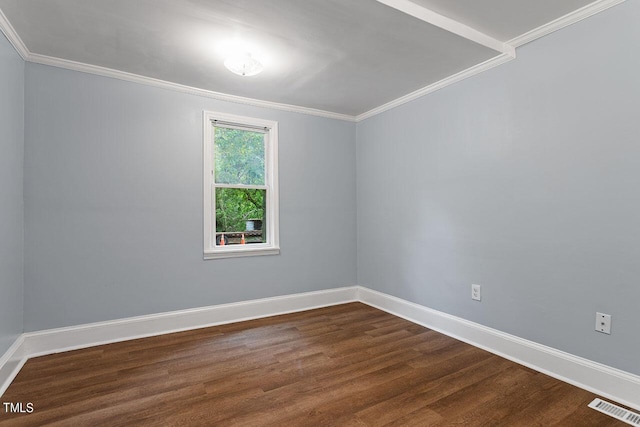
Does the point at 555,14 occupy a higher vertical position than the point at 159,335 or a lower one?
higher

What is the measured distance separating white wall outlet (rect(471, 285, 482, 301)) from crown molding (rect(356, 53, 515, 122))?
75.9 inches

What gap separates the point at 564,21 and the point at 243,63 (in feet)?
7.72

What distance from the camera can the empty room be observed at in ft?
6.66

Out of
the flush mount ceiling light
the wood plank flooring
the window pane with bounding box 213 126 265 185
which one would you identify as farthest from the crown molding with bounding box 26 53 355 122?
the wood plank flooring

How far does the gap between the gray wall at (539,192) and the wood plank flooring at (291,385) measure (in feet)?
1.51

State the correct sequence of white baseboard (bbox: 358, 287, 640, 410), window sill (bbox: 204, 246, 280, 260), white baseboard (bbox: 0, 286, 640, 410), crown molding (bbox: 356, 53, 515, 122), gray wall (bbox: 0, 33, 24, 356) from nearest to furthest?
white baseboard (bbox: 358, 287, 640, 410)
white baseboard (bbox: 0, 286, 640, 410)
gray wall (bbox: 0, 33, 24, 356)
crown molding (bbox: 356, 53, 515, 122)
window sill (bbox: 204, 246, 280, 260)

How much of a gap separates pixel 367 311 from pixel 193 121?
292cm

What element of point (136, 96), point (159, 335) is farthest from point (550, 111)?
point (159, 335)

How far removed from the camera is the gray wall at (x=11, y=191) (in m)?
2.22

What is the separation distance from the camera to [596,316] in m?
2.13

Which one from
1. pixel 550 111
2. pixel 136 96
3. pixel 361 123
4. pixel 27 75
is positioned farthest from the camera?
pixel 361 123

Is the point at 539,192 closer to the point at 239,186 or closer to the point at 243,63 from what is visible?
the point at 243,63

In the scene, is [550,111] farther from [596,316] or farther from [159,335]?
[159,335]

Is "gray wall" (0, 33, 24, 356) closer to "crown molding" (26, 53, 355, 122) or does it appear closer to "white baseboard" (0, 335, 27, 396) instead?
"white baseboard" (0, 335, 27, 396)
